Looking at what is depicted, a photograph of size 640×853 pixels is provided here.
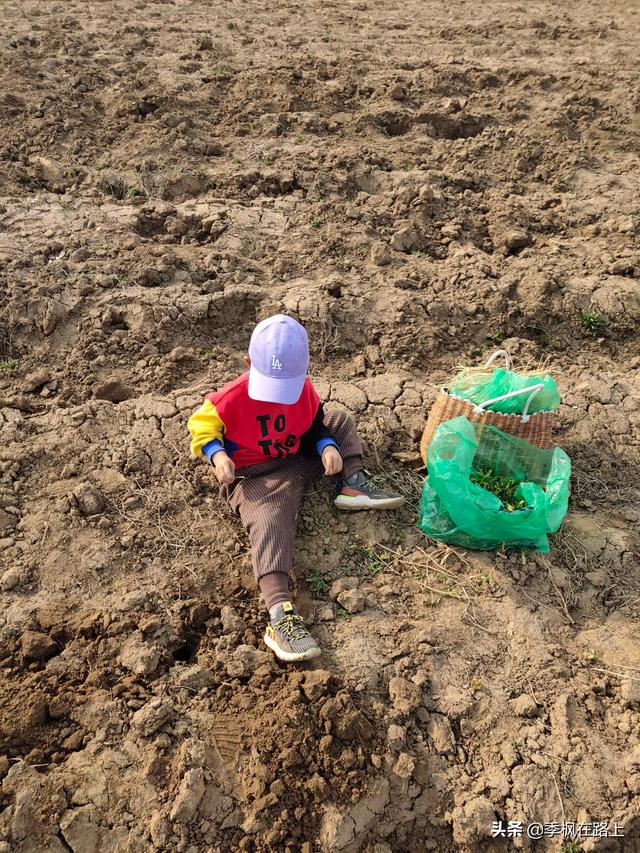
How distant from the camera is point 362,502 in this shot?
114 inches

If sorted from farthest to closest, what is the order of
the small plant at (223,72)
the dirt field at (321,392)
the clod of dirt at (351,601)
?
1. the small plant at (223,72)
2. the clod of dirt at (351,601)
3. the dirt field at (321,392)

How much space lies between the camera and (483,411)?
9.64ft

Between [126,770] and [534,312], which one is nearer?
[126,770]

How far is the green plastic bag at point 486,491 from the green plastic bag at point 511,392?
4.9 inches

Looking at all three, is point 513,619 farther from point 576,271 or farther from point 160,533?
point 576,271

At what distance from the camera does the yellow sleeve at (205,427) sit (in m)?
2.70

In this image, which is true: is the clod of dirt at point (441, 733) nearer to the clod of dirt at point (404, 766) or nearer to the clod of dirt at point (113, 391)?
the clod of dirt at point (404, 766)

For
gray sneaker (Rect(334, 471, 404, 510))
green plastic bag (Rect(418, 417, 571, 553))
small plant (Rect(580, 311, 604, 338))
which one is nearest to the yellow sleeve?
gray sneaker (Rect(334, 471, 404, 510))

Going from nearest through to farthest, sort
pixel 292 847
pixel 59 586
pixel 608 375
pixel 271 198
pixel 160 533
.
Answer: pixel 292 847 < pixel 59 586 < pixel 160 533 < pixel 608 375 < pixel 271 198

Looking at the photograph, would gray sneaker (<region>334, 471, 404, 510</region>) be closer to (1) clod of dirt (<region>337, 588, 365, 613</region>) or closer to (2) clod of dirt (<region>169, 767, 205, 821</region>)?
(1) clod of dirt (<region>337, 588, 365, 613</region>)

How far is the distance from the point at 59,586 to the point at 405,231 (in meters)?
3.03

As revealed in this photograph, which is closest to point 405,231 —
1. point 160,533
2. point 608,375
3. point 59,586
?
point 608,375

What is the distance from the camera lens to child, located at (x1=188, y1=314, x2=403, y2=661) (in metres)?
2.54

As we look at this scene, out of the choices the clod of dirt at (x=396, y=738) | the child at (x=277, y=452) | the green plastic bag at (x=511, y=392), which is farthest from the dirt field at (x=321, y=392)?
the green plastic bag at (x=511, y=392)
